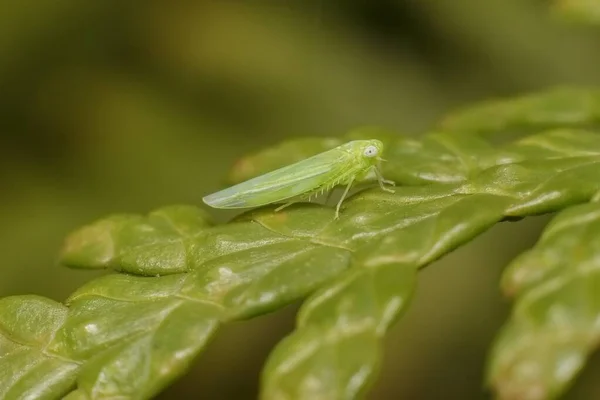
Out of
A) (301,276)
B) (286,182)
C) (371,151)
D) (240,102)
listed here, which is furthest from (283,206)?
(240,102)

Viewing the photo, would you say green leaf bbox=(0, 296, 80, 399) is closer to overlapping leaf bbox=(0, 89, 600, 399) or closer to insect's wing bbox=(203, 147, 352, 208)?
overlapping leaf bbox=(0, 89, 600, 399)

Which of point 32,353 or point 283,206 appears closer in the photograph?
point 32,353

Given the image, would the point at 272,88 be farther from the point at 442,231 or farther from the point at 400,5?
the point at 442,231

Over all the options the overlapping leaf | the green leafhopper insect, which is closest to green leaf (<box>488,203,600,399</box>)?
the overlapping leaf

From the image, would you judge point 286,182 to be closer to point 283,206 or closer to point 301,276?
point 283,206

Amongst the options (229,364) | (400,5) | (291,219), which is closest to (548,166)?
(291,219)
